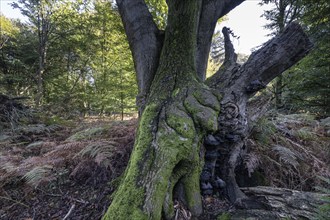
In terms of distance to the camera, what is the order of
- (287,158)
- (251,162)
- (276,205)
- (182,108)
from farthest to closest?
1. (287,158)
2. (251,162)
3. (182,108)
4. (276,205)

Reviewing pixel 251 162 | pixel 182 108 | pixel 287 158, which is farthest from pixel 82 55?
pixel 287 158

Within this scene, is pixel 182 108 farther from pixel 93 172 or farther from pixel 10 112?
pixel 10 112

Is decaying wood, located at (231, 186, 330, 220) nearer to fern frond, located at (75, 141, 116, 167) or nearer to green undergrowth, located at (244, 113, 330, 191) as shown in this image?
green undergrowth, located at (244, 113, 330, 191)

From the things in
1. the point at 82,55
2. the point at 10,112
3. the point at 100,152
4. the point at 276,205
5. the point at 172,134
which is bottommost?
the point at 276,205

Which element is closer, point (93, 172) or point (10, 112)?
point (93, 172)

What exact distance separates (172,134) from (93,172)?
938 mm

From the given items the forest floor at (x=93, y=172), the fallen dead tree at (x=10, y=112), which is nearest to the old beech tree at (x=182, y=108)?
the forest floor at (x=93, y=172)

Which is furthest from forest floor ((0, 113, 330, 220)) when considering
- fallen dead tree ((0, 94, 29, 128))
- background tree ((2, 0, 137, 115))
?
background tree ((2, 0, 137, 115))

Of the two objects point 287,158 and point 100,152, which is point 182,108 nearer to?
point 100,152

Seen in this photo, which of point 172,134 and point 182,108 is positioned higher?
point 182,108

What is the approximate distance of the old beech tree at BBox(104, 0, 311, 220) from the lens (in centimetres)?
130

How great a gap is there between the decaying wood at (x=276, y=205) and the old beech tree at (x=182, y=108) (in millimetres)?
130

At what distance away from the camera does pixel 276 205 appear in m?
1.45

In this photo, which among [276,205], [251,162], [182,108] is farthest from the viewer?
[251,162]
